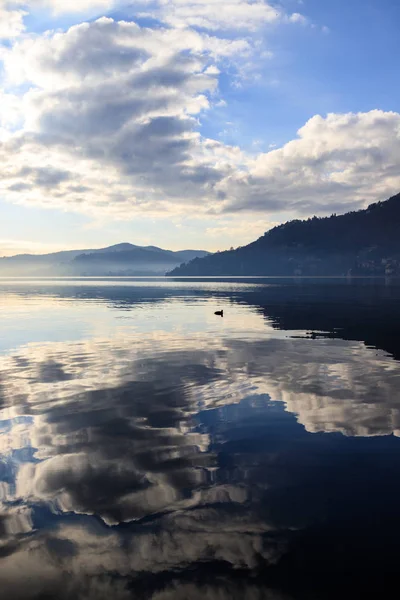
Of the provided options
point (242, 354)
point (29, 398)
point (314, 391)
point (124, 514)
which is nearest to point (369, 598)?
point (124, 514)

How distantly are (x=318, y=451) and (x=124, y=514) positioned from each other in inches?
292

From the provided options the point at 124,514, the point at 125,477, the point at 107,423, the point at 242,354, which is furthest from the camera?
the point at 242,354

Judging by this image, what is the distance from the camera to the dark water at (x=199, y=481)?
890 centimetres

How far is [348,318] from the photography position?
202 feet

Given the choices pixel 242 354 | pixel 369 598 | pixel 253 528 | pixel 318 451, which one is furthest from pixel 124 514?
pixel 242 354

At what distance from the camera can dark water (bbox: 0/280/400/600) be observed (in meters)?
8.90

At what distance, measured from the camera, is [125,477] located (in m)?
13.2

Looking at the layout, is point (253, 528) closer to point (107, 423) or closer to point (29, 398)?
point (107, 423)

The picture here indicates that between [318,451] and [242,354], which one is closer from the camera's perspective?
[318,451]

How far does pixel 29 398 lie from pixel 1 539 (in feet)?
41.2

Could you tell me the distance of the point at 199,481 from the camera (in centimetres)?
1285

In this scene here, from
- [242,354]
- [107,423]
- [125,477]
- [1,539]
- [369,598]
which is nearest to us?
[369,598]

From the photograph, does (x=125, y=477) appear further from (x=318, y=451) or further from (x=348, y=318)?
(x=348, y=318)

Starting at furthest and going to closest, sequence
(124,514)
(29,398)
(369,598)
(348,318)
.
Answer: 1. (348,318)
2. (29,398)
3. (124,514)
4. (369,598)
